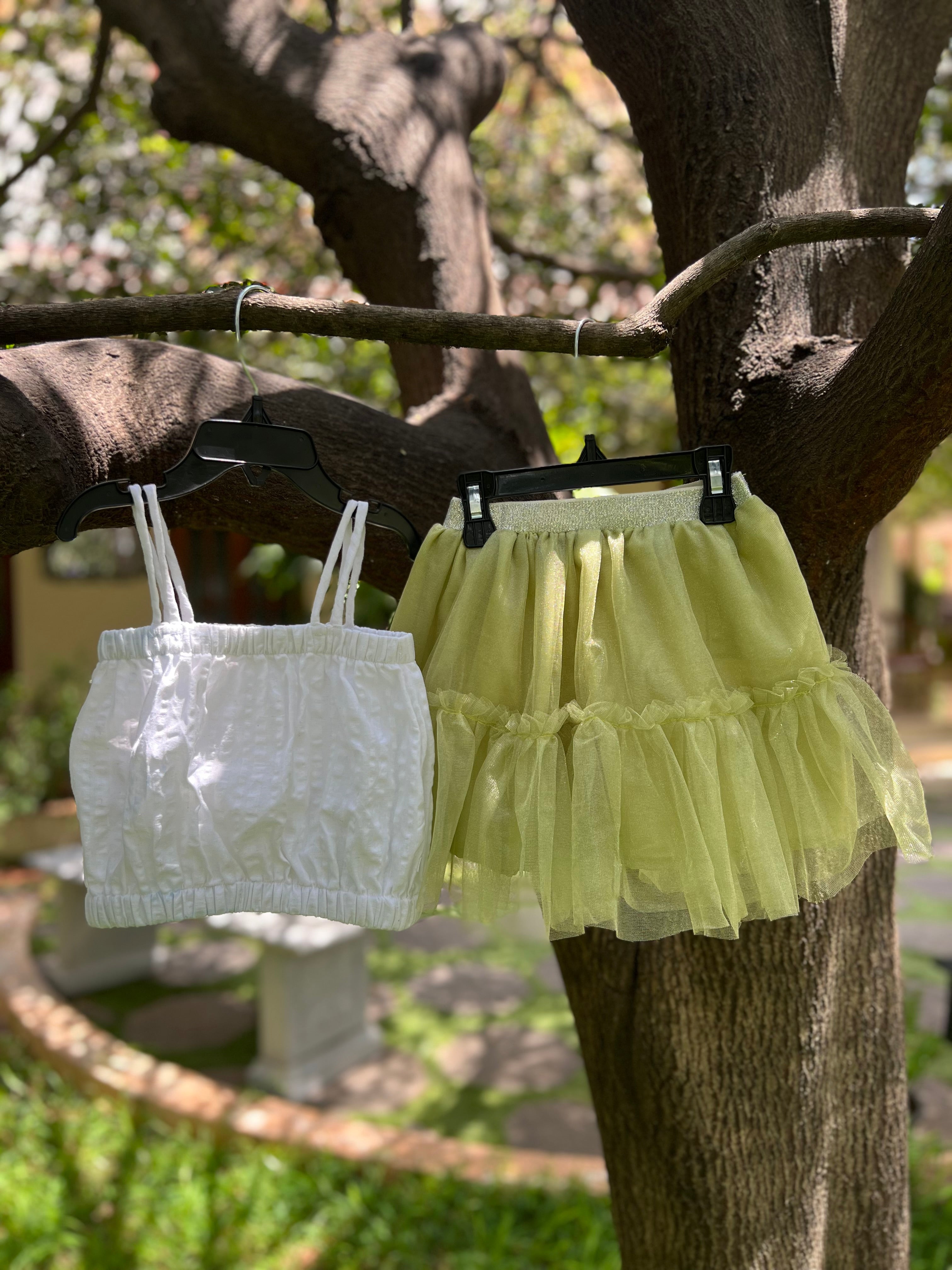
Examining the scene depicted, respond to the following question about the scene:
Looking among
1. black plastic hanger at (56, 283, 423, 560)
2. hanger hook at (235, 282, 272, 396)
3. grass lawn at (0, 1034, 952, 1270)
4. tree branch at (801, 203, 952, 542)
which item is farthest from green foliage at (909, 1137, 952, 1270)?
hanger hook at (235, 282, 272, 396)

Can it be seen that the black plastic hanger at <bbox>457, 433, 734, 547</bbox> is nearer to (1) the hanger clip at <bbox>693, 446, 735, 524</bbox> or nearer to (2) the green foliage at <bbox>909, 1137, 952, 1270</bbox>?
(1) the hanger clip at <bbox>693, 446, 735, 524</bbox>

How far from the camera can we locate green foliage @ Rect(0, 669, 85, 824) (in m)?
6.38

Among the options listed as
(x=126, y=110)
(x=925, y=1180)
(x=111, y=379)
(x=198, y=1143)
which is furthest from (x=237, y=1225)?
(x=126, y=110)

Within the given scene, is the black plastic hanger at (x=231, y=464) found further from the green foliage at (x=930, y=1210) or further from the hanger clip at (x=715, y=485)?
the green foliage at (x=930, y=1210)

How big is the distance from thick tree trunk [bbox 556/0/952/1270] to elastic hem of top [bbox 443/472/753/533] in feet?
0.62

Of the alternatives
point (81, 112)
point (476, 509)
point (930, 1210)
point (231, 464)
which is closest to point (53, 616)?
point (81, 112)

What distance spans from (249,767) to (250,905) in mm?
171

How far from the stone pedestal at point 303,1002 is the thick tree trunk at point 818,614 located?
2133mm

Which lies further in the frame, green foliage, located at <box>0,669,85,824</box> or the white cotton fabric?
green foliage, located at <box>0,669,85,824</box>

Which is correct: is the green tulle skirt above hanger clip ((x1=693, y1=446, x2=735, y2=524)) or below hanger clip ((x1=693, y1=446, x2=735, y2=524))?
below

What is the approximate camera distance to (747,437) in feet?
4.62

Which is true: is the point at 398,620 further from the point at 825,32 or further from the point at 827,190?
the point at 825,32

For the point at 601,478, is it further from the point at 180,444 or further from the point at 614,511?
the point at 180,444

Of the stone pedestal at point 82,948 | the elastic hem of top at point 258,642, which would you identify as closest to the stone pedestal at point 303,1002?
the stone pedestal at point 82,948
